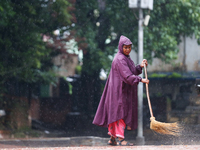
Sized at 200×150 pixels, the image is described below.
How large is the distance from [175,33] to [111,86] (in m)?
6.68

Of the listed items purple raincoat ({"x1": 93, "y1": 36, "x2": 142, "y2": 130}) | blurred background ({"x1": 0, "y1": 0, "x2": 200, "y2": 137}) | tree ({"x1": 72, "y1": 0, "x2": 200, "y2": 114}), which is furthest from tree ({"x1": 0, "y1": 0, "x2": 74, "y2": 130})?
purple raincoat ({"x1": 93, "y1": 36, "x2": 142, "y2": 130})

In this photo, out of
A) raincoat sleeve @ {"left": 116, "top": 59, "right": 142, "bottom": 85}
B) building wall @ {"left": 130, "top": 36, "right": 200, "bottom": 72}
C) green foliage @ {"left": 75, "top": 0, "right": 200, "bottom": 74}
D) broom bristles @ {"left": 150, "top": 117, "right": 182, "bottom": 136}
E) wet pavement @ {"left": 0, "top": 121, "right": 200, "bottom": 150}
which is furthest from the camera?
building wall @ {"left": 130, "top": 36, "right": 200, "bottom": 72}

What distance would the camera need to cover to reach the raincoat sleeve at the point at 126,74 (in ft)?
17.7

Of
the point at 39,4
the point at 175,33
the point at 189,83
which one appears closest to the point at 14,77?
the point at 39,4

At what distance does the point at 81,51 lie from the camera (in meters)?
11.8

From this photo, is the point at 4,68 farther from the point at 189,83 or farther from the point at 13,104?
the point at 189,83

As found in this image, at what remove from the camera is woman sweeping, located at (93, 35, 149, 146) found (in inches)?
221

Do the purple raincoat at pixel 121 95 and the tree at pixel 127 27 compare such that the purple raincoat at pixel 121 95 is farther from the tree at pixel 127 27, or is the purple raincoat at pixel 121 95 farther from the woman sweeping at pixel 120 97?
the tree at pixel 127 27

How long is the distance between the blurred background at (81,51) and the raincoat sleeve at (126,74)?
15.8 ft

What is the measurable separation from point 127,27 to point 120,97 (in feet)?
20.3

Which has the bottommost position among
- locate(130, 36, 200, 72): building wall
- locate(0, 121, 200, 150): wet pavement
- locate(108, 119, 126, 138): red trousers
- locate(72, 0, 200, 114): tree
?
locate(0, 121, 200, 150): wet pavement

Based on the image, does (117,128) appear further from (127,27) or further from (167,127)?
(127,27)

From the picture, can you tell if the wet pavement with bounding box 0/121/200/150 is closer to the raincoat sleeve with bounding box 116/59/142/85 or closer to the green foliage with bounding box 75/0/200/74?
the raincoat sleeve with bounding box 116/59/142/85

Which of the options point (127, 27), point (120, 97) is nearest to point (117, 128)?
point (120, 97)
